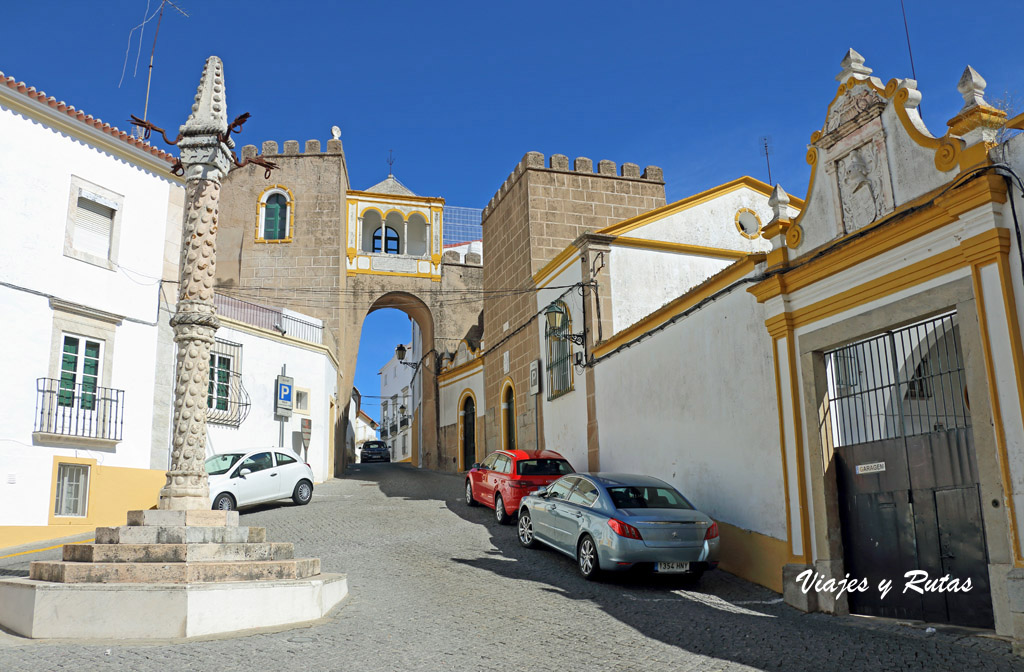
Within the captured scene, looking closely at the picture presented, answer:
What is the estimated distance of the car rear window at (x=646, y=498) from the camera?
10391 millimetres

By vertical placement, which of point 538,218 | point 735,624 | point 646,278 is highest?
point 538,218

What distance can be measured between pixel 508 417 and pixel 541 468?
8.25m

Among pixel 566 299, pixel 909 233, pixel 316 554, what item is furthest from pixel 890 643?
pixel 566 299

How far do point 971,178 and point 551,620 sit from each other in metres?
5.79

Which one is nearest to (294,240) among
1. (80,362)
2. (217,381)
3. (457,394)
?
(457,394)

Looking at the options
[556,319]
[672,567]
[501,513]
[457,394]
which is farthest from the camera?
[457,394]

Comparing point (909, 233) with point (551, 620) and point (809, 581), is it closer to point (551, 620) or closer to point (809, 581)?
point (809, 581)

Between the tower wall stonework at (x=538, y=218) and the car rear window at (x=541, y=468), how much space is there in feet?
17.2

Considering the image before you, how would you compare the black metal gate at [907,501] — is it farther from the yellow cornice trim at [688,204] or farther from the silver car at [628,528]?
the yellow cornice trim at [688,204]

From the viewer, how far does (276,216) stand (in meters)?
30.1

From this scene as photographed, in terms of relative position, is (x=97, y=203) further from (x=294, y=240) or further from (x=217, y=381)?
(x=294, y=240)

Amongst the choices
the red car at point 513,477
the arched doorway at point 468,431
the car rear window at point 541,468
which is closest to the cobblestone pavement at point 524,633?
the red car at point 513,477

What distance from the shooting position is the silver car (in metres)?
9.62

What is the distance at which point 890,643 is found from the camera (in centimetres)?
699
